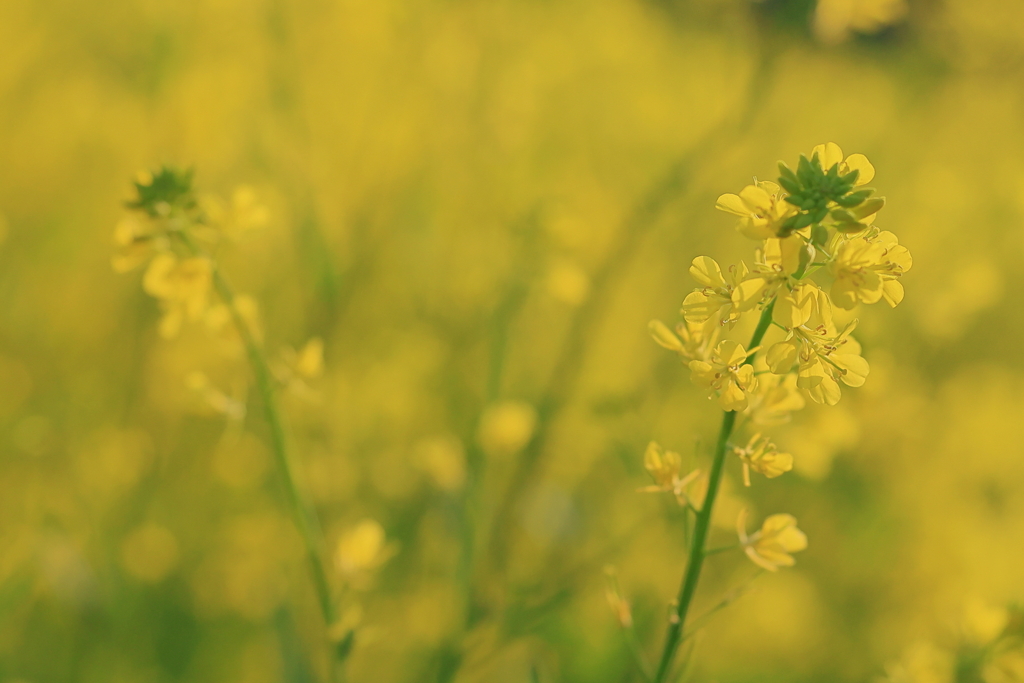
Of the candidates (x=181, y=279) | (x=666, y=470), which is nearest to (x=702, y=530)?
(x=666, y=470)

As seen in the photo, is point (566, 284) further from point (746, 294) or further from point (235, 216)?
point (746, 294)

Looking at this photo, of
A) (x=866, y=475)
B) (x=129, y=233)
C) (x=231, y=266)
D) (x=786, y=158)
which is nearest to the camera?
(x=129, y=233)

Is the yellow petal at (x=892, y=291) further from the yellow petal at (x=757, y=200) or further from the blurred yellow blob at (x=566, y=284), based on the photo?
the blurred yellow blob at (x=566, y=284)

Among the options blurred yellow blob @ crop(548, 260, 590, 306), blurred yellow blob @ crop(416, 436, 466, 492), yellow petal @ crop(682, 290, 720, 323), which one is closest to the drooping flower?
yellow petal @ crop(682, 290, 720, 323)

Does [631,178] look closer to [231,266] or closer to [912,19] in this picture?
[912,19]

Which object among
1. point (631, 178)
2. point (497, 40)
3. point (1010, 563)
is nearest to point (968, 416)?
point (1010, 563)

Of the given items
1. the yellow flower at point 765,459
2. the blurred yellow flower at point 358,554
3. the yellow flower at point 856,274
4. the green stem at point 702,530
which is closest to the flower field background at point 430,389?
the blurred yellow flower at point 358,554
